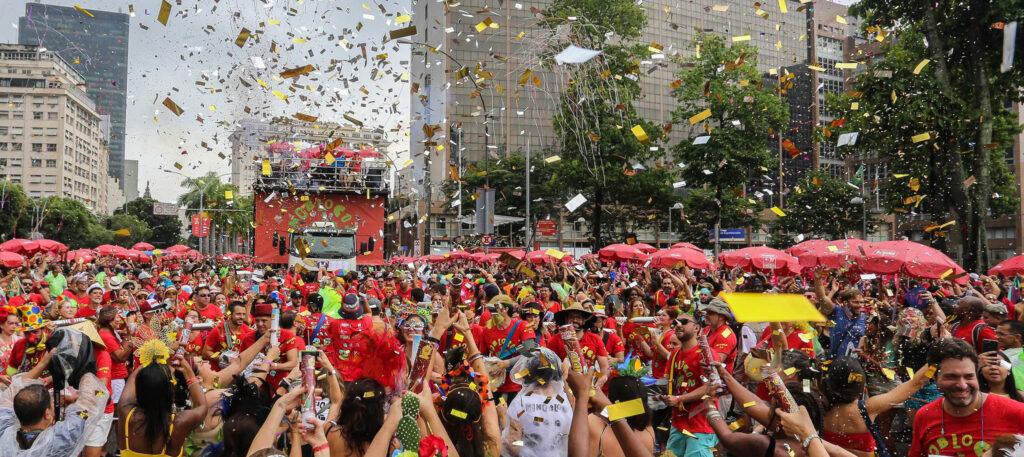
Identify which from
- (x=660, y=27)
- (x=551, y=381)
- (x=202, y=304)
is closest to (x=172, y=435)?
(x=551, y=381)

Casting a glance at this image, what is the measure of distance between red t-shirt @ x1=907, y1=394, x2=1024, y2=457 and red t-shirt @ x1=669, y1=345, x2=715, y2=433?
1.68m

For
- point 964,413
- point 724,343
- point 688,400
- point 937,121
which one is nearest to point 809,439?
point 964,413

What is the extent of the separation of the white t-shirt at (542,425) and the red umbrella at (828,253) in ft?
36.8

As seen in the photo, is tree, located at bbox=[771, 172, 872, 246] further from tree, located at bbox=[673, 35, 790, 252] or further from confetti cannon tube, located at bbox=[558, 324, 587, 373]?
confetti cannon tube, located at bbox=[558, 324, 587, 373]

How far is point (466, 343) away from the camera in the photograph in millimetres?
5371

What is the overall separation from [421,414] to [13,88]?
4447 inches

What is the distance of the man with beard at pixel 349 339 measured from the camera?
590 cm

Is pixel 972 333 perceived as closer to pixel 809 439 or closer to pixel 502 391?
pixel 502 391

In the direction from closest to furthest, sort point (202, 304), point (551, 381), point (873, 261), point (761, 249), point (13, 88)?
point (551, 381)
point (202, 304)
point (873, 261)
point (761, 249)
point (13, 88)

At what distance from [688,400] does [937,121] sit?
18.4 meters

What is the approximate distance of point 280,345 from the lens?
5.86 meters

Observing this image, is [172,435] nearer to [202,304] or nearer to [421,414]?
[421,414]

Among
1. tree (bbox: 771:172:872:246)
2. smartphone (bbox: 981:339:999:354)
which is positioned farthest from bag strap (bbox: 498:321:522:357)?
tree (bbox: 771:172:872:246)

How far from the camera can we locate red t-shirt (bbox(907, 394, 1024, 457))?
11.2 feet
